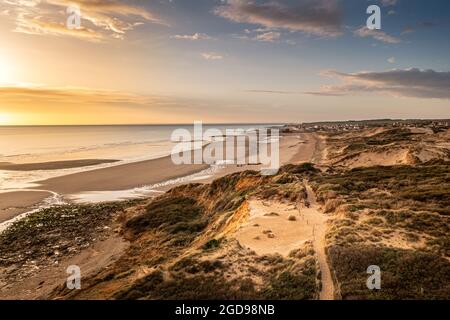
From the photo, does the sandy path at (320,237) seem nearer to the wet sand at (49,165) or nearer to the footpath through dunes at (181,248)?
the footpath through dunes at (181,248)

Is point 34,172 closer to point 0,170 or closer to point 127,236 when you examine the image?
point 0,170

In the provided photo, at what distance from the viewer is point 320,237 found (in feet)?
51.4

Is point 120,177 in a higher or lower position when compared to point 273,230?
lower

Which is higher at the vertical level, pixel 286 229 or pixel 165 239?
pixel 286 229

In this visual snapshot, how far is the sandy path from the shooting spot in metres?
11.1

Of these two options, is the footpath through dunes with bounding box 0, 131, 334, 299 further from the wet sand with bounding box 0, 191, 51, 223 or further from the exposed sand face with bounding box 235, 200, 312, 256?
the wet sand with bounding box 0, 191, 51, 223

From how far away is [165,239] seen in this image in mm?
22328

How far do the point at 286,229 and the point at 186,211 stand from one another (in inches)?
511

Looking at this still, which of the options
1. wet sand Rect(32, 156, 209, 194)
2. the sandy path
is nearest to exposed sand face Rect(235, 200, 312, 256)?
the sandy path

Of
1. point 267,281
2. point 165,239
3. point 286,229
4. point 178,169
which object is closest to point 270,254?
point 267,281

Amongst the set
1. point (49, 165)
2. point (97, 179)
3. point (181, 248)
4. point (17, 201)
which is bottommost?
point (17, 201)

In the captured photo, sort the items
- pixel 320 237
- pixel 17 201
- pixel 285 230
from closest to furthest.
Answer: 1. pixel 320 237
2. pixel 285 230
3. pixel 17 201

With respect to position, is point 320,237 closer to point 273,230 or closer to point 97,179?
point 273,230

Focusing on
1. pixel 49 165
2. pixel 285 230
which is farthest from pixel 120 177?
pixel 285 230
